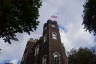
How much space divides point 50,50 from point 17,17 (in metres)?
15.8

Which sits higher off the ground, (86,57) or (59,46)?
(59,46)

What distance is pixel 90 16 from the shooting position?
1994 centimetres

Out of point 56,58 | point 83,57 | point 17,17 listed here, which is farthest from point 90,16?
point 83,57

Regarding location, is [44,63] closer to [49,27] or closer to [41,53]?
[41,53]

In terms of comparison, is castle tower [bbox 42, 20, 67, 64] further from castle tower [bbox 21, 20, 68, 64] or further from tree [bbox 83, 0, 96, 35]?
tree [bbox 83, 0, 96, 35]

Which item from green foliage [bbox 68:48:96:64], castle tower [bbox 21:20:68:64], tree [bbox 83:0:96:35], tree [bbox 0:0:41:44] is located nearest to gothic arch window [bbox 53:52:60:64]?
castle tower [bbox 21:20:68:64]

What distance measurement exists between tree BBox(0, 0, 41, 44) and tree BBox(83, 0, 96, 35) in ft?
19.3

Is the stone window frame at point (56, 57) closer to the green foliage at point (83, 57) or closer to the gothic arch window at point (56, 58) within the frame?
the gothic arch window at point (56, 58)

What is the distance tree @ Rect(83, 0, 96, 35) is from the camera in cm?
1914

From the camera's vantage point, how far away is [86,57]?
109 feet

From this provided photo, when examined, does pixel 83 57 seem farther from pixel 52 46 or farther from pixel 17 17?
pixel 17 17

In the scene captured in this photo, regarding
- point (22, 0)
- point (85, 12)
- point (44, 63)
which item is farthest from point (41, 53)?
point (22, 0)

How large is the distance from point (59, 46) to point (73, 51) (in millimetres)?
5605

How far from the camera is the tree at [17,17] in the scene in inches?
608
